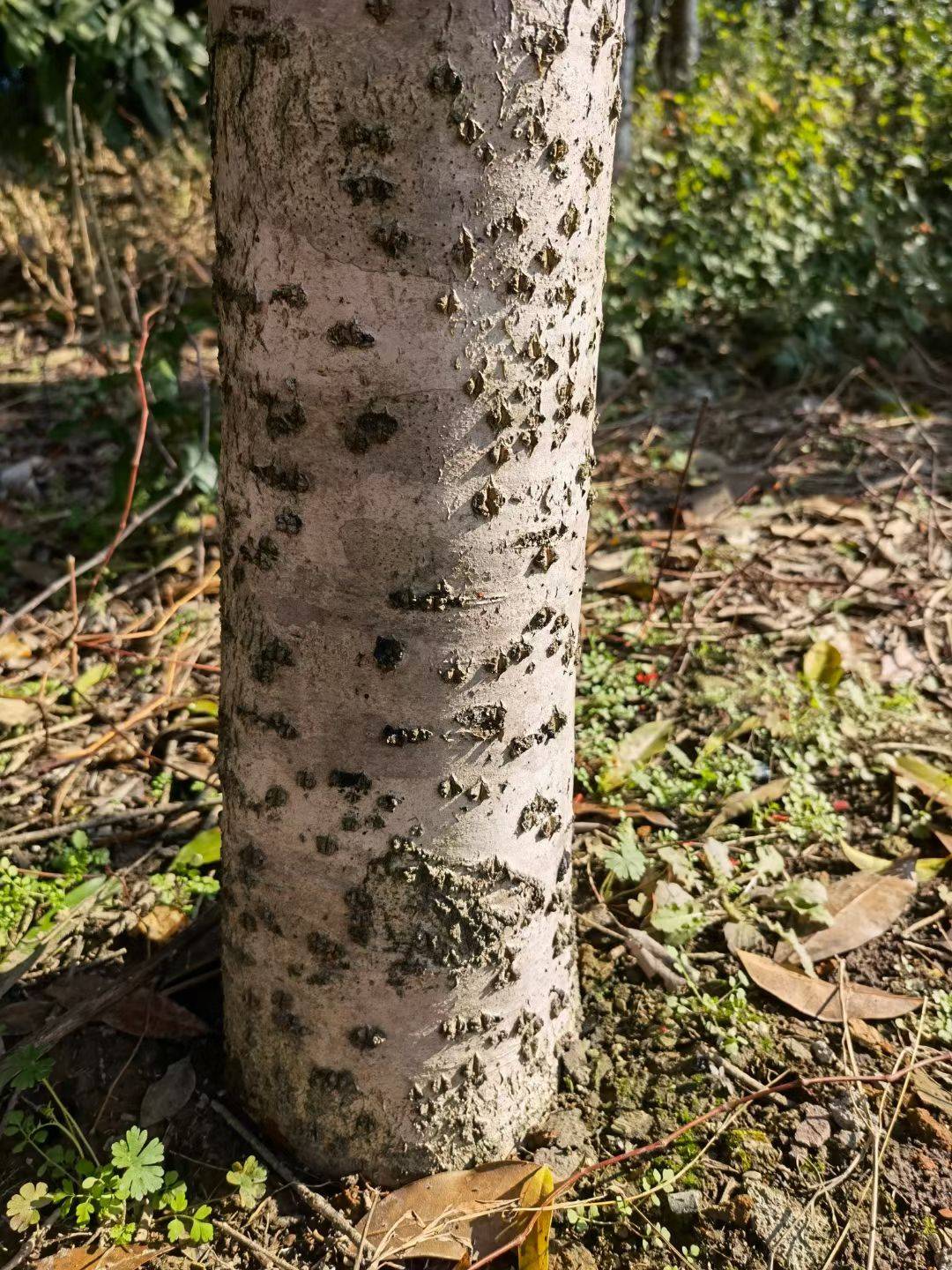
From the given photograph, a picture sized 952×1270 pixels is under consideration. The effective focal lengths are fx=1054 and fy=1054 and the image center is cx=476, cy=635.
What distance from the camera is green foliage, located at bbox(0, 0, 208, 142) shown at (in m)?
4.53

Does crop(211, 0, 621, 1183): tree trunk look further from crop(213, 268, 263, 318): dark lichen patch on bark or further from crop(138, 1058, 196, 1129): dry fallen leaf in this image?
crop(138, 1058, 196, 1129): dry fallen leaf

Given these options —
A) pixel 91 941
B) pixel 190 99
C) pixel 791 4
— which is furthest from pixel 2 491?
pixel 791 4

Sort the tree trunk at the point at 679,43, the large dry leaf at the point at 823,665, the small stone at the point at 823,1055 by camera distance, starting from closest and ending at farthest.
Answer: the small stone at the point at 823,1055 < the large dry leaf at the point at 823,665 < the tree trunk at the point at 679,43

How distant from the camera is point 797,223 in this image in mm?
5051

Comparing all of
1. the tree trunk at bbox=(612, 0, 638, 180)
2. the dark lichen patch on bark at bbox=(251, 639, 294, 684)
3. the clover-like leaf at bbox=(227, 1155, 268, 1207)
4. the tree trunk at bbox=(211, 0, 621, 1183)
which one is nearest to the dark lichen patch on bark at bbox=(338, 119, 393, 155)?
the tree trunk at bbox=(211, 0, 621, 1183)

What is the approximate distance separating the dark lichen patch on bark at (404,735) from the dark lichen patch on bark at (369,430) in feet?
1.25

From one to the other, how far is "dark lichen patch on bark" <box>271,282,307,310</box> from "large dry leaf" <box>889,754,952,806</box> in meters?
1.88

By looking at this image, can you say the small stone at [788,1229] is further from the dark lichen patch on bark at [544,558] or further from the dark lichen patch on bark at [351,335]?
the dark lichen patch on bark at [351,335]

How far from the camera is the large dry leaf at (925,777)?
2438 millimetres

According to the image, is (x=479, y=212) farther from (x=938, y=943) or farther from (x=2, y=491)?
(x=2, y=491)

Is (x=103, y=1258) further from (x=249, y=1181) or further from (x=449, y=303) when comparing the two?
(x=449, y=303)

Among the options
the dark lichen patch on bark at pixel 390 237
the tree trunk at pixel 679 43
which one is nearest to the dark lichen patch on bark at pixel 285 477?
the dark lichen patch on bark at pixel 390 237

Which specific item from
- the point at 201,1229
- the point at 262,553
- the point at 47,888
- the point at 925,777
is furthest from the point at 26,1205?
the point at 925,777

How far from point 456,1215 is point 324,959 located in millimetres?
470
